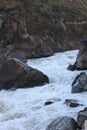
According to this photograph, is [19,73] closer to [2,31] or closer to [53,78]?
[53,78]

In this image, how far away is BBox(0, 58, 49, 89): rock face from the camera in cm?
2172

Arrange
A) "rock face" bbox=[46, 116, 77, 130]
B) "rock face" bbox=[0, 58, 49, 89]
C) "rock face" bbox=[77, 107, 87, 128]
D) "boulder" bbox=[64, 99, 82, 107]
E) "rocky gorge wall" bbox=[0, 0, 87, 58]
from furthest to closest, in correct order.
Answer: "rocky gorge wall" bbox=[0, 0, 87, 58], "rock face" bbox=[0, 58, 49, 89], "boulder" bbox=[64, 99, 82, 107], "rock face" bbox=[77, 107, 87, 128], "rock face" bbox=[46, 116, 77, 130]

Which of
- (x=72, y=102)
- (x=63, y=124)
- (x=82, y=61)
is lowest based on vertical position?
(x=82, y=61)

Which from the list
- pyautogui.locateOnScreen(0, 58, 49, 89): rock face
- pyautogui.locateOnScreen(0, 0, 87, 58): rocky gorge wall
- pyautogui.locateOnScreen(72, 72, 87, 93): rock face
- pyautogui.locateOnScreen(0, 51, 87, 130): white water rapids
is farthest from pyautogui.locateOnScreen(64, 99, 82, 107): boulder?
pyautogui.locateOnScreen(0, 0, 87, 58): rocky gorge wall

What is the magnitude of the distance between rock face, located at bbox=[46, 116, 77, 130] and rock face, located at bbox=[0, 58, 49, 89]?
684cm

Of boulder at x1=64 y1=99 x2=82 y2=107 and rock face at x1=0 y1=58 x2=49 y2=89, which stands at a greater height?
boulder at x1=64 y1=99 x2=82 y2=107

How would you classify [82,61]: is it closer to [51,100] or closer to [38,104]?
[51,100]

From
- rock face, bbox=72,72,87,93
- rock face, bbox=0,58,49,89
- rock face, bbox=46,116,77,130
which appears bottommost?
rock face, bbox=0,58,49,89

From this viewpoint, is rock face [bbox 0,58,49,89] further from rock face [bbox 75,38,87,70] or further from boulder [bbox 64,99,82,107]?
boulder [bbox 64,99,82,107]

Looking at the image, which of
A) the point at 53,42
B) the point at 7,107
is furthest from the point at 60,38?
the point at 7,107

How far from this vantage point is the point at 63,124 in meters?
14.7

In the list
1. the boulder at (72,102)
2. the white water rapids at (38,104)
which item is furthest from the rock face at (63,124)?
the boulder at (72,102)

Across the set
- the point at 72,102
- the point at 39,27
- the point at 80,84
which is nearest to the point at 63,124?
the point at 72,102

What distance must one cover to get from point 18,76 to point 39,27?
14079mm
